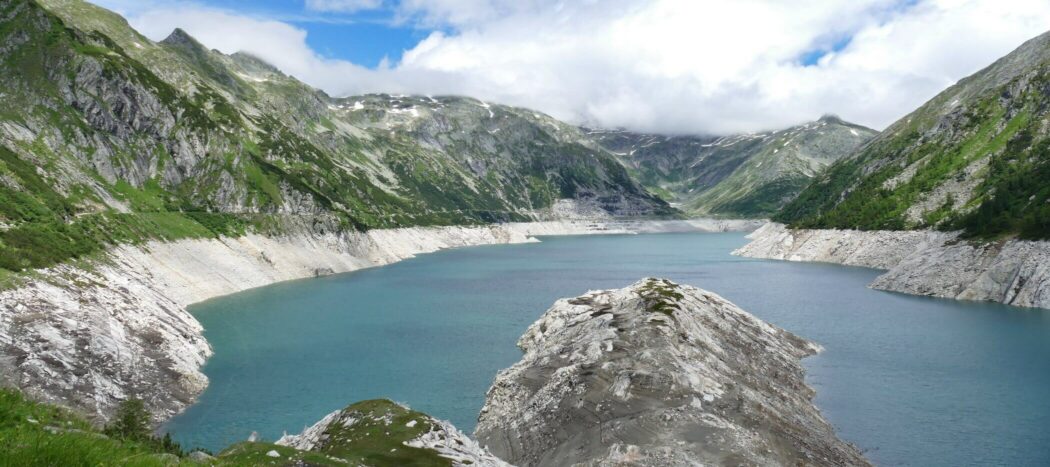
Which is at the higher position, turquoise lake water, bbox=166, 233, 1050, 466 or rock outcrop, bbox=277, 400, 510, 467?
rock outcrop, bbox=277, 400, 510, 467

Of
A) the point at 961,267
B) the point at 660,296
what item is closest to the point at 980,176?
the point at 961,267

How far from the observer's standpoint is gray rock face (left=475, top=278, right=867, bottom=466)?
32.6 metres

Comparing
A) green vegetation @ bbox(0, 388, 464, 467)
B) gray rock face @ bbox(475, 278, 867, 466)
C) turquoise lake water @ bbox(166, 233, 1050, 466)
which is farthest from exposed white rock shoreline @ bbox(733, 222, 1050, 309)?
green vegetation @ bbox(0, 388, 464, 467)

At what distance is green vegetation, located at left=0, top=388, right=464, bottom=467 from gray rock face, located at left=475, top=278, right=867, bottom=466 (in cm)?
1129

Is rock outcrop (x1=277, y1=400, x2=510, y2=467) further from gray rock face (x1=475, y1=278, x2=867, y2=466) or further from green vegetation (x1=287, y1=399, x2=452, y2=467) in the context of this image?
gray rock face (x1=475, y1=278, x2=867, y2=466)

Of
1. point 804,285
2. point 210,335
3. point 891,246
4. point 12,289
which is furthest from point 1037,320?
point 12,289

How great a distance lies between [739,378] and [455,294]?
228 ft

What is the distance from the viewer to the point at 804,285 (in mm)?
115812

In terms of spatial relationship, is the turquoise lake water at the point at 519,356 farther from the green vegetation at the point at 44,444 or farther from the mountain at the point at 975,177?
the green vegetation at the point at 44,444

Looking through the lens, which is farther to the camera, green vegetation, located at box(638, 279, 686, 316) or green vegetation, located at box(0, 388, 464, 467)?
green vegetation, located at box(638, 279, 686, 316)

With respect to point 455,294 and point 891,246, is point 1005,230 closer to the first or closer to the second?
point 891,246

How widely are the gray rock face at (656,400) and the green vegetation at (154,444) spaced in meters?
11.3

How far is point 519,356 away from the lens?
61.2 meters

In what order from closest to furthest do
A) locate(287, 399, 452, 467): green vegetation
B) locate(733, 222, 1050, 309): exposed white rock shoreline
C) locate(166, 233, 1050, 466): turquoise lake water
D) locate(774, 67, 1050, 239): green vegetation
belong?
locate(287, 399, 452, 467): green vegetation
locate(166, 233, 1050, 466): turquoise lake water
locate(733, 222, 1050, 309): exposed white rock shoreline
locate(774, 67, 1050, 239): green vegetation
